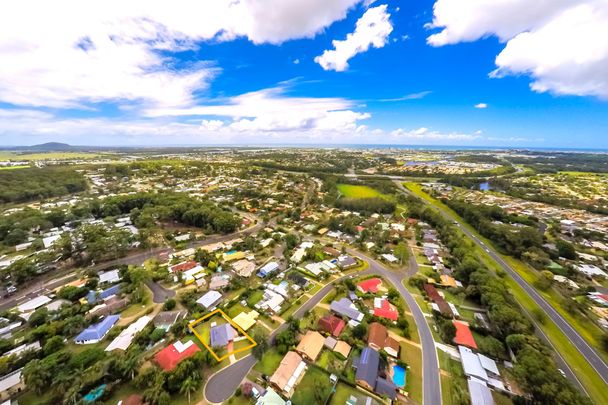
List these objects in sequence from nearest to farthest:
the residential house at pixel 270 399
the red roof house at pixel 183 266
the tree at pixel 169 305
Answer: the residential house at pixel 270 399, the tree at pixel 169 305, the red roof house at pixel 183 266

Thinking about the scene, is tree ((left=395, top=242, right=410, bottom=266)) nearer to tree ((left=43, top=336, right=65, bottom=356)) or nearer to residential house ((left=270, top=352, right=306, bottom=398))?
residential house ((left=270, top=352, right=306, bottom=398))

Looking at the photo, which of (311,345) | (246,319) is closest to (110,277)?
(246,319)

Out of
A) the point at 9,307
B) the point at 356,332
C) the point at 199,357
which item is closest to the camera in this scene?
the point at 199,357

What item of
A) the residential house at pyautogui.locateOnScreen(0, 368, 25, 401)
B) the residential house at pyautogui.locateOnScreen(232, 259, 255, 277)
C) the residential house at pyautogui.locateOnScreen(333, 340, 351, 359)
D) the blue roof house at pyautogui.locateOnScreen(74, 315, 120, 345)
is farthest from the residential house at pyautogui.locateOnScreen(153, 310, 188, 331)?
the residential house at pyautogui.locateOnScreen(333, 340, 351, 359)

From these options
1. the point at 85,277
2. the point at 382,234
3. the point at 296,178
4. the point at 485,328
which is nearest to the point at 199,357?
the point at 85,277

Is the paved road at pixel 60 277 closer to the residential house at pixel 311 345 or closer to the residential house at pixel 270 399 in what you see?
the residential house at pixel 311 345

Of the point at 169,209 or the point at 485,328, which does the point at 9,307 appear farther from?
the point at 485,328

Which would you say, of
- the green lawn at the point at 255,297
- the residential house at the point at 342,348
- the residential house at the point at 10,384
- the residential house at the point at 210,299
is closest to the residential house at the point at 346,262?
the green lawn at the point at 255,297
